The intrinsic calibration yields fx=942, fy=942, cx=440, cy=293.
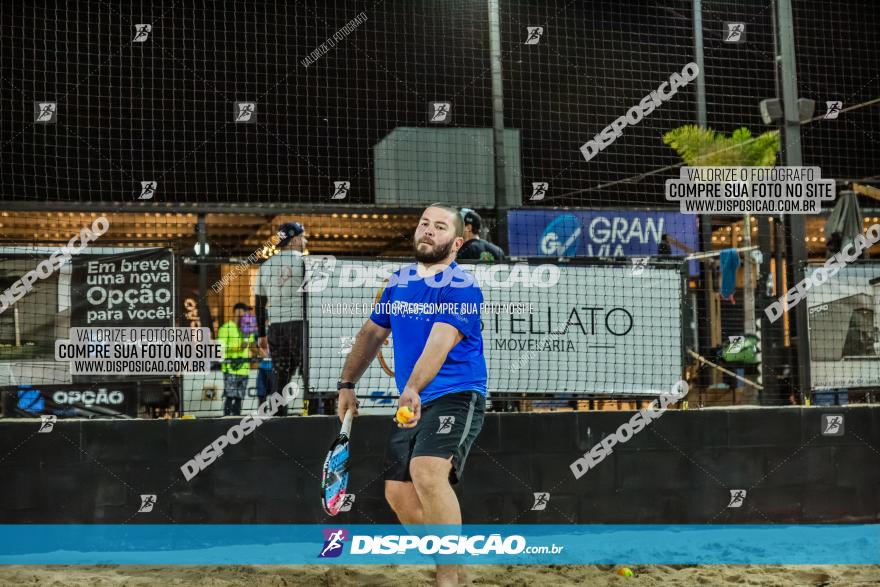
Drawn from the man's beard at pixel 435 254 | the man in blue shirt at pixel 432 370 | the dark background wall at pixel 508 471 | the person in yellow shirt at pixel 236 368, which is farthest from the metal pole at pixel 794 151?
the person in yellow shirt at pixel 236 368

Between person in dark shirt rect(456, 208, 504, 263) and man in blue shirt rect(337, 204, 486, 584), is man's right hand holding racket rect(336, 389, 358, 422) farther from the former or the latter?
person in dark shirt rect(456, 208, 504, 263)

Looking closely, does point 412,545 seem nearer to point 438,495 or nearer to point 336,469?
→ point 336,469

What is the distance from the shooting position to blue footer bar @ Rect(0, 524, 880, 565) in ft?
20.9

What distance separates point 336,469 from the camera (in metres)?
5.20

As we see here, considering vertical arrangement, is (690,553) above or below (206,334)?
below

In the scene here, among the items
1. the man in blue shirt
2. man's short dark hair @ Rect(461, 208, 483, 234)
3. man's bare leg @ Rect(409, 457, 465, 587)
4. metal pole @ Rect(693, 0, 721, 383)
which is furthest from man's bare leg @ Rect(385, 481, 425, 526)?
metal pole @ Rect(693, 0, 721, 383)

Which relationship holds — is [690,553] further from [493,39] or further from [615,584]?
[493,39]

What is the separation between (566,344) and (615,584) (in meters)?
2.29

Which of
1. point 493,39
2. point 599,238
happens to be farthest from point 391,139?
point 493,39

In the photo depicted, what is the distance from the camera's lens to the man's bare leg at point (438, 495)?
4.85 metres

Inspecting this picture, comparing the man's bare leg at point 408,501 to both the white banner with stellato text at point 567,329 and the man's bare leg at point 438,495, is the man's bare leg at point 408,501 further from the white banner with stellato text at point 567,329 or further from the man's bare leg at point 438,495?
the white banner with stellato text at point 567,329

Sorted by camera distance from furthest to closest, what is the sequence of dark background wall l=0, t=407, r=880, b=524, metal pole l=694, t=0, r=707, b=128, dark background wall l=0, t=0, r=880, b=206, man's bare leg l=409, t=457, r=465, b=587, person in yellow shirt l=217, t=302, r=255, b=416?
dark background wall l=0, t=0, r=880, b=206 → metal pole l=694, t=0, r=707, b=128 → person in yellow shirt l=217, t=302, r=255, b=416 → dark background wall l=0, t=407, r=880, b=524 → man's bare leg l=409, t=457, r=465, b=587

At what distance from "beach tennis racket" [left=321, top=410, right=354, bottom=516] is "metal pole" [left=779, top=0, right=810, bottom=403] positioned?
14.1 ft

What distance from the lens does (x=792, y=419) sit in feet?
24.6
